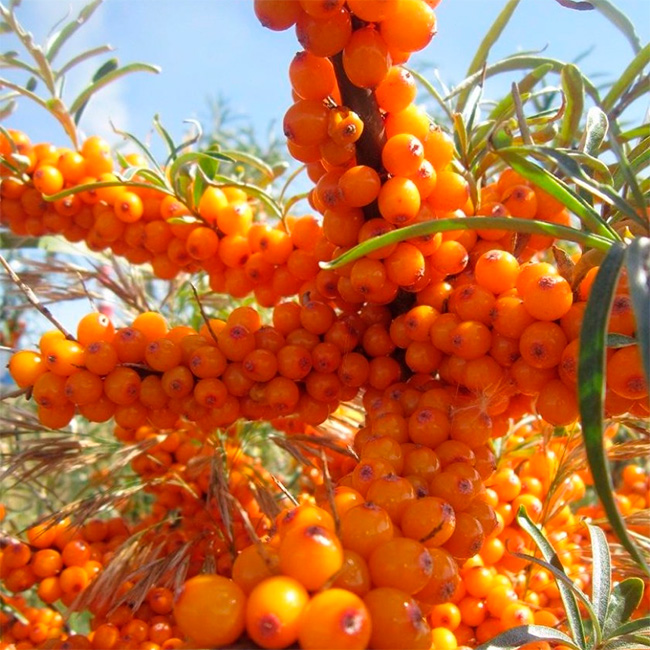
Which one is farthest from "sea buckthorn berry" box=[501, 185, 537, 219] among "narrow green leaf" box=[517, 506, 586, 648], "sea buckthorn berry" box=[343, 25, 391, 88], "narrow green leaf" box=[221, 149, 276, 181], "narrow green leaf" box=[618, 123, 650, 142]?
"narrow green leaf" box=[221, 149, 276, 181]

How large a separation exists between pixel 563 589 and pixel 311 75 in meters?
0.61

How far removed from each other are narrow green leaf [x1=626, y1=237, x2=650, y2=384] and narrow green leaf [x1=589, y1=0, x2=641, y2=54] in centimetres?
41

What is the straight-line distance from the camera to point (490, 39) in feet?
2.57

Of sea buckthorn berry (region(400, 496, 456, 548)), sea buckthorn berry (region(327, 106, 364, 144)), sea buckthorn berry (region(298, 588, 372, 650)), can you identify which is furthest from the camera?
sea buckthorn berry (region(327, 106, 364, 144))

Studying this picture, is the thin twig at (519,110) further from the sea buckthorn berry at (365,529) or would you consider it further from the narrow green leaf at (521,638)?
the narrow green leaf at (521,638)

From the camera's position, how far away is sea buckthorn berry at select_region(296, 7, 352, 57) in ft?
1.79

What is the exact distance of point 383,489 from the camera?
50cm

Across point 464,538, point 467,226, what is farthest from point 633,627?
point 467,226

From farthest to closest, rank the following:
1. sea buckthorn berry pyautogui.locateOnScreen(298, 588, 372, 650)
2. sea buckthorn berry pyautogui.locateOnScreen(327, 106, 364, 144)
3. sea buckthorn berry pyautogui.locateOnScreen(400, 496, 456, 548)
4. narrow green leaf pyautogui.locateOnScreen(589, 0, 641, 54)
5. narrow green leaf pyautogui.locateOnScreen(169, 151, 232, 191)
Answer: narrow green leaf pyautogui.locateOnScreen(169, 151, 232, 191)
narrow green leaf pyautogui.locateOnScreen(589, 0, 641, 54)
sea buckthorn berry pyautogui.locateOnScreen(327, 106, 364, 144)
sea buckthorn berry pyautogui.locateOnScreen(400, 496, 456, 548)
sea buckthorn berry pyautogui.locateOnScreen(298, 588, 372, 650)

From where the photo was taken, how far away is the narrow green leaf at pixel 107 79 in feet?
3.33

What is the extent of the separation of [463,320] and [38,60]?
89 centimetres

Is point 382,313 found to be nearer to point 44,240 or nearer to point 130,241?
point 130,241

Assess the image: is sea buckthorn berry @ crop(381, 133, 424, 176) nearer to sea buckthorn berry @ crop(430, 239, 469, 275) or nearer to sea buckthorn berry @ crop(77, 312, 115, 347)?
sea buckthorn berry @ crop(430, 239, 469, 275)

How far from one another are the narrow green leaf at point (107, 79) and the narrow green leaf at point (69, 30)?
0.10 m
